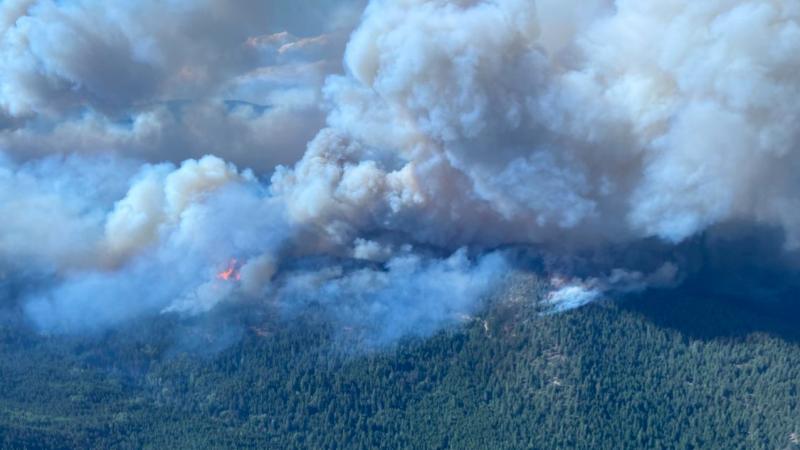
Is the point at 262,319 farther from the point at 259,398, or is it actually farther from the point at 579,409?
the point at 579,409

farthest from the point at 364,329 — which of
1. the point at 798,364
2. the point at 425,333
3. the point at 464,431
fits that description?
the point at 798,364

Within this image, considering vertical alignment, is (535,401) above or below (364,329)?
below

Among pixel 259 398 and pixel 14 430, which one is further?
pixel 259 398

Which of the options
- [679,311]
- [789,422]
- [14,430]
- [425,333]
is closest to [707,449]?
[789,422]

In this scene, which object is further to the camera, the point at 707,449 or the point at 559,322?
the point at 559,322

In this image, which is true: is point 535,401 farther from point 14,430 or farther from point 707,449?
point 14,430

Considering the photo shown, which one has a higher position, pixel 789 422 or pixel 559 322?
pixel 559 322
